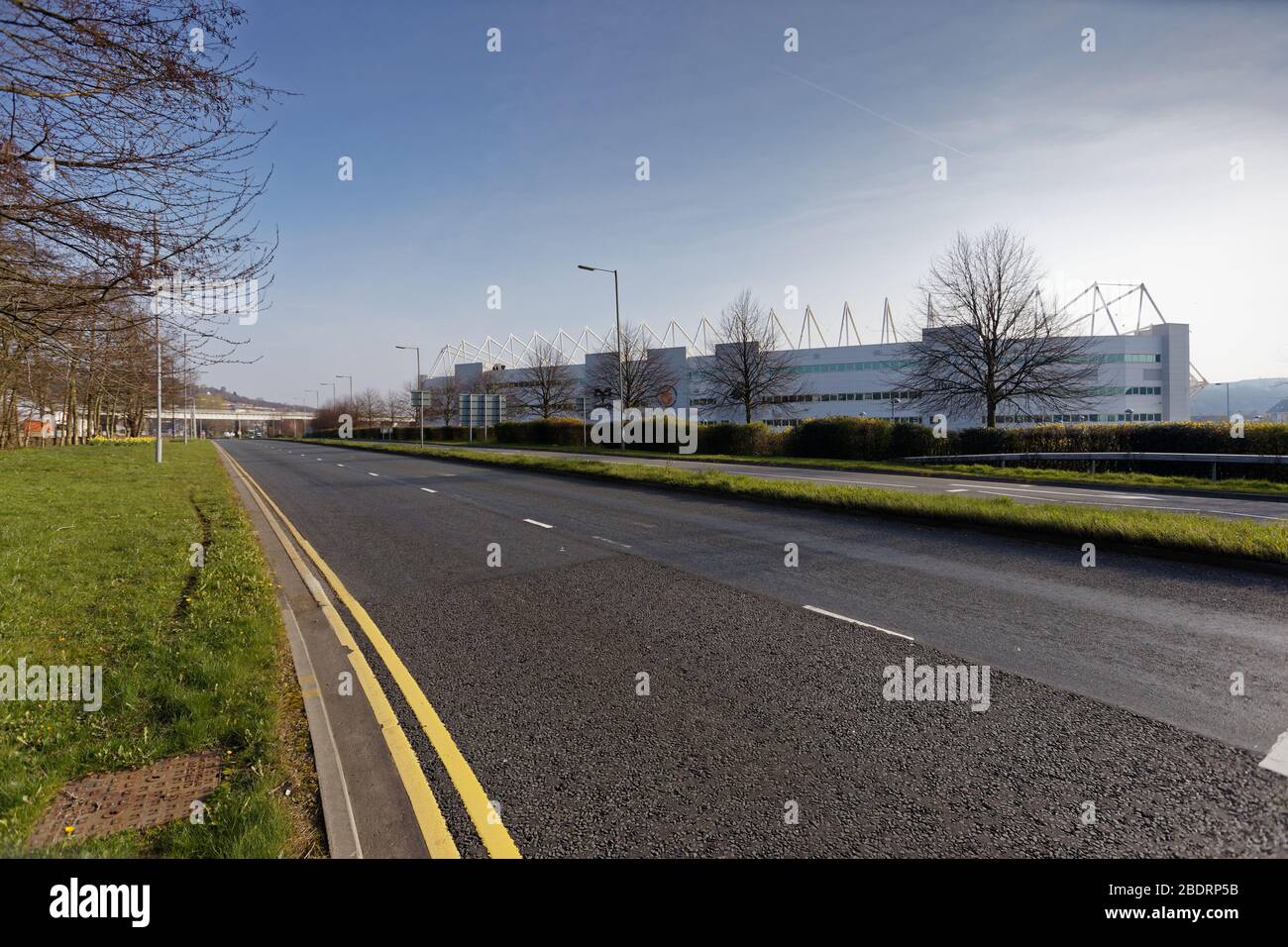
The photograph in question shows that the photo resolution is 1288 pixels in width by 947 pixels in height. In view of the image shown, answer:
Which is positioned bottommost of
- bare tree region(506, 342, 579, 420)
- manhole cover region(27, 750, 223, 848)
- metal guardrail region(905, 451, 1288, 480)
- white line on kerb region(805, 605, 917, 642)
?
manhole cover region(27, 750, 223, 848)

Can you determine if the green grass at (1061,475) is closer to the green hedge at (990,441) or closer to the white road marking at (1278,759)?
the green hedge at (990,441)

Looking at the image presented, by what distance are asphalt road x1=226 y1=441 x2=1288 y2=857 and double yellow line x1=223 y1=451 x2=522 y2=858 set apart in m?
0.07

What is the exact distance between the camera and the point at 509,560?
9094 mm

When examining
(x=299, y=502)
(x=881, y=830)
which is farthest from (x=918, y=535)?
(x=299, y=502)

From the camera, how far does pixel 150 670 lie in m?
4.79

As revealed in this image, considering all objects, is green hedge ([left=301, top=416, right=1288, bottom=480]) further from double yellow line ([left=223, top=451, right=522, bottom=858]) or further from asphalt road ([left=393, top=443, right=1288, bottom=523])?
double yellow line ([left=223, top=451, right=522, bottom=858])
